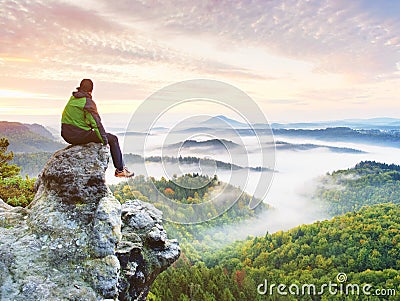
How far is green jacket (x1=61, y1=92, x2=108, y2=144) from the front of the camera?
11.2 m

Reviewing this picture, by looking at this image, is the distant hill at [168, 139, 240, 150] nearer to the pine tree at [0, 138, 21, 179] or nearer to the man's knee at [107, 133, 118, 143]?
the man's knee at [107, 133, 118, 143]

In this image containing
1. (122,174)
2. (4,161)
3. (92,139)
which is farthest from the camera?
(4,161)

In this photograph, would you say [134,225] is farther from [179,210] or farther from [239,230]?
[239,230]

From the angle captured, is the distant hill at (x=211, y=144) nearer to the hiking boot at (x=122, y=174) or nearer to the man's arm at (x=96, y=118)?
the hiking boot at (x=122, y=174)

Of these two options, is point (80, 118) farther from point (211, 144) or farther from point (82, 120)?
point (211, 144)

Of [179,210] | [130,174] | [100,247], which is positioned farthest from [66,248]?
[179,210]

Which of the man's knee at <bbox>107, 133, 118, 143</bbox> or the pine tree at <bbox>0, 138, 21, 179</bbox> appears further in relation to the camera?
Answer: the pine tree at <bbox>0, 138, 21, 179</bbox>

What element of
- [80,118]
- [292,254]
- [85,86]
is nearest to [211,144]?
[85,86]

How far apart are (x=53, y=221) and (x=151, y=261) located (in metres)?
4.14

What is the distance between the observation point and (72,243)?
10.4 metres

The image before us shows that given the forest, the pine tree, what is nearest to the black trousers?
the pine tree

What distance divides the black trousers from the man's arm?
31cm

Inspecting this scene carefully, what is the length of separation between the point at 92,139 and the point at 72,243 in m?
3.49

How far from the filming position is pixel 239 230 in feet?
533
